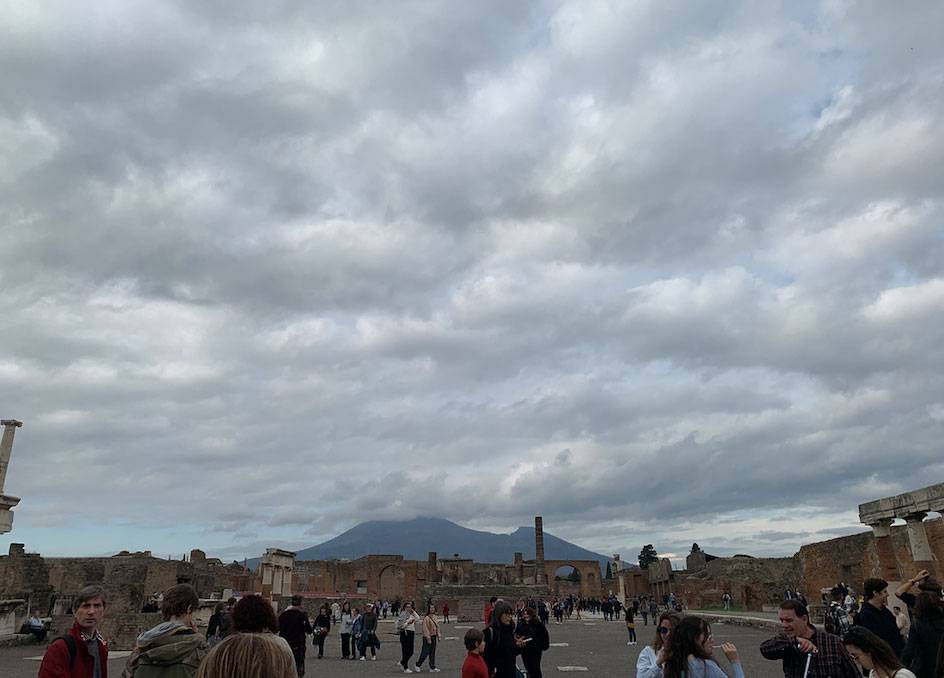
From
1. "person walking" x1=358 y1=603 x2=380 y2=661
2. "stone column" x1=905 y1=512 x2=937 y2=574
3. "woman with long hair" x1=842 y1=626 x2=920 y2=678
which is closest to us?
"woman with long hair" x1=842 y1=626 x2=920 y2=678

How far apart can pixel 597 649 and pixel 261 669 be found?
2013cm

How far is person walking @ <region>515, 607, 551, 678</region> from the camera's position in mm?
8531

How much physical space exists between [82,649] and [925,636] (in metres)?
6.54

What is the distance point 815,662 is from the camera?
4602 millimetres

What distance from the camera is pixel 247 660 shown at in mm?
2229

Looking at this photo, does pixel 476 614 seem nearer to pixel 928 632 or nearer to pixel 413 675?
pixel 413 675

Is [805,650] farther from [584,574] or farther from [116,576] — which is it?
[584,574]

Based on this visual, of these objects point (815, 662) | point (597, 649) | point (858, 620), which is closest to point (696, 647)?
point (815, 662)

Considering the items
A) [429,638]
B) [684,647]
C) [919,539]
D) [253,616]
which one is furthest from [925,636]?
[919,539]

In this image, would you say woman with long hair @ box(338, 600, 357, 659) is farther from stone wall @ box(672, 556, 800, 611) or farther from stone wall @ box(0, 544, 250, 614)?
stone wall @ box(672, 556, 800, 611)

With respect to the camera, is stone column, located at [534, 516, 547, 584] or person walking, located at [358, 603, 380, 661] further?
stone column, located at [534, 516, 547, 584]

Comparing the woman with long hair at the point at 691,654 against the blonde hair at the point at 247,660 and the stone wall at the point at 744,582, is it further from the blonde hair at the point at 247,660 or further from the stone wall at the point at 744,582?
the stone wall at the point at 744,582

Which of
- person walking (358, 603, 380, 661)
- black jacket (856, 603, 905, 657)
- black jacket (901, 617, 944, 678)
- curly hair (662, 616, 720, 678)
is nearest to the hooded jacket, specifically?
curly hair (662, 616, 720, 678)

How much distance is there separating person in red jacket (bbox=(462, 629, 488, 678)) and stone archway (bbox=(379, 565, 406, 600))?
6075cm
